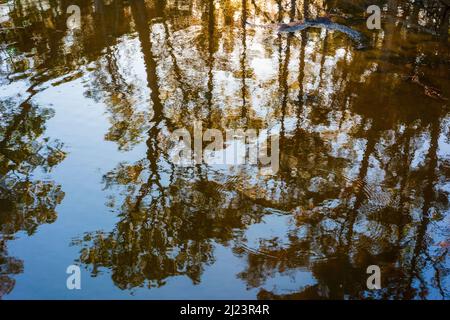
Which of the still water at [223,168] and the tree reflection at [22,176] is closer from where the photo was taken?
the still water at [223,168]

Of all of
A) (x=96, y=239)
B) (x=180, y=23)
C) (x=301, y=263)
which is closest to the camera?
(x=301, y=263)

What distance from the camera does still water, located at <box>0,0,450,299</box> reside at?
5.06 metres

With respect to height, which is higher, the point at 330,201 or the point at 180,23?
the point at 180,23

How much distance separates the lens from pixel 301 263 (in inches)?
203

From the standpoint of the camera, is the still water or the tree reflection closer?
the still water

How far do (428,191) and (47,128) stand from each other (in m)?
6.64

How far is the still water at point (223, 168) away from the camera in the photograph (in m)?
5.06

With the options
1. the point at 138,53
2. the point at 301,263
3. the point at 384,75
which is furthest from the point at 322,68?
the point at 301,263

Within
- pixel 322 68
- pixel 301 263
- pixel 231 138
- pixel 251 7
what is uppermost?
pixel 251 7

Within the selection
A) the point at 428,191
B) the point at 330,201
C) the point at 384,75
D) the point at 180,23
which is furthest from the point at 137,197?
the point at 180,23

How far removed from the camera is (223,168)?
6824 millimetres

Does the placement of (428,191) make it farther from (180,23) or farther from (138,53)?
(180,23)

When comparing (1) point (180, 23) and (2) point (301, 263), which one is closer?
(2) point (301, 263)

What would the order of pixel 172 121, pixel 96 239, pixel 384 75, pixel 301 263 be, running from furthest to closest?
pixel 384 75 < pixel 172 121 < pixel 96 239 < pixel 301 263
